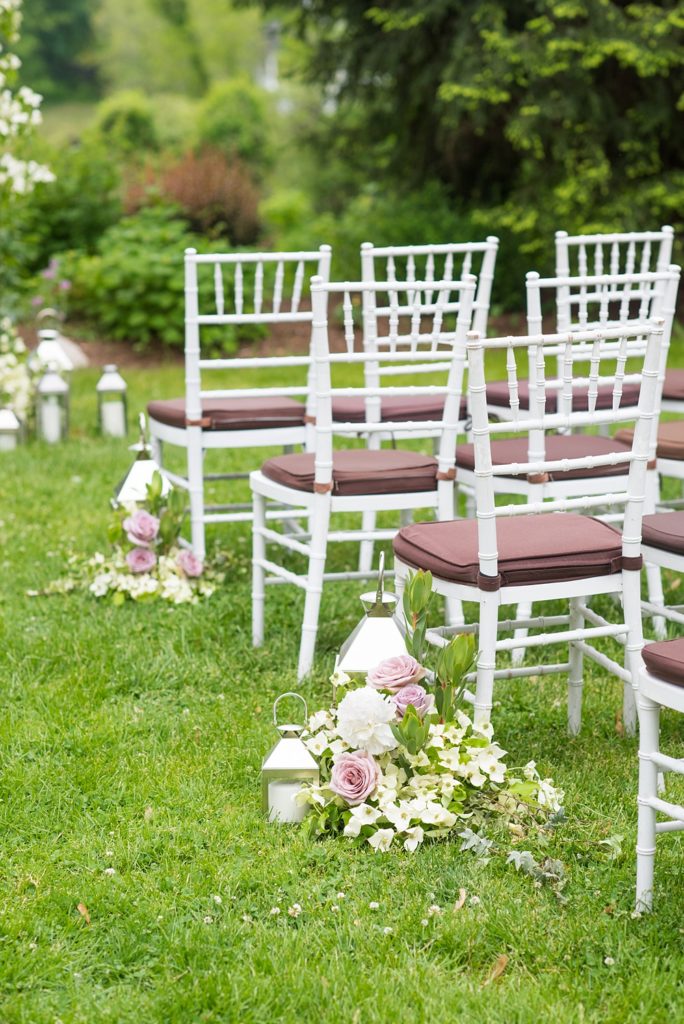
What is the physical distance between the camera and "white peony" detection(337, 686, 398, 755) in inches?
116

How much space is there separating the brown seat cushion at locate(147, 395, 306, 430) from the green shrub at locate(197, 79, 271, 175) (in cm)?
1673

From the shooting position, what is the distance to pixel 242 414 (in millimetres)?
4746

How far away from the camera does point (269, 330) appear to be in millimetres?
11320

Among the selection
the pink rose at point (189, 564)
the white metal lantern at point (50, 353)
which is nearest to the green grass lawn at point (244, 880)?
the pink rose at point (189, 564)

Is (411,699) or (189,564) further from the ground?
(411,699)

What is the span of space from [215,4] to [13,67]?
33.4m

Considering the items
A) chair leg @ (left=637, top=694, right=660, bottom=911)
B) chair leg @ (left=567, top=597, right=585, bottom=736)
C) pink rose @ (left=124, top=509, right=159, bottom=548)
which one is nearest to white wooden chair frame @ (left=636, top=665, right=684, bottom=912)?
chair leg @ (left=637, top=694, right=660, bottom=911)

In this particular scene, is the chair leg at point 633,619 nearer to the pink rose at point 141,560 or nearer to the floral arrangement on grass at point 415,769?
the floral arrangement on grass at point 415,769

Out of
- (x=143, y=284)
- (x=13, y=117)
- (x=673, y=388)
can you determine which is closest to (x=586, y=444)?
(x=673, y=388)

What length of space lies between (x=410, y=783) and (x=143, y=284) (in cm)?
808

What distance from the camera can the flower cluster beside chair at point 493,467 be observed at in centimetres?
298

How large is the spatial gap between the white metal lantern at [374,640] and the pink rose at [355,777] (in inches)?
9.0

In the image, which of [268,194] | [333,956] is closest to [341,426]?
[333,956]

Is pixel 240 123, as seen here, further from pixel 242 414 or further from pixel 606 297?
pixel 606 297
